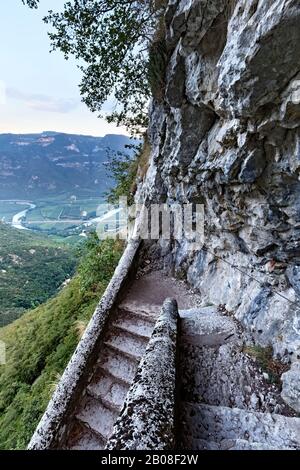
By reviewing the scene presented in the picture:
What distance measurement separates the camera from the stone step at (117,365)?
213 inches

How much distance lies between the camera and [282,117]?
338cm


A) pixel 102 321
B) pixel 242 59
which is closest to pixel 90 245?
pixel 102 321

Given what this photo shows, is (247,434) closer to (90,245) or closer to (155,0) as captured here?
(90,245)

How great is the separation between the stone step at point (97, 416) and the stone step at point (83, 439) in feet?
0.23

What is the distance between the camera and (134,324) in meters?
6.59

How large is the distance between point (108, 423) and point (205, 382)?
1867mm

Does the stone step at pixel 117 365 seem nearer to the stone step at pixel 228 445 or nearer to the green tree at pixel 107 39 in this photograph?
the stone step at pixel 228 445

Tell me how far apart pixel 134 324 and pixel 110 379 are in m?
1.41

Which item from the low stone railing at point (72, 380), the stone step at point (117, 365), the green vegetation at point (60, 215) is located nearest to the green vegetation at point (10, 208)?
the green vegetation at point (60, 215)

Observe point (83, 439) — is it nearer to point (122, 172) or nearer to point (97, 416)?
point (97, 416)

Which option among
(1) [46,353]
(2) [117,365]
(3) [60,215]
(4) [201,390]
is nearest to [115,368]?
(2) [117,365]

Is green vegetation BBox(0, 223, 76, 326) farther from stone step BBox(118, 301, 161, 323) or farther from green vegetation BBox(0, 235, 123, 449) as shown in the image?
stone step BBox(118, 301, 161, 323)

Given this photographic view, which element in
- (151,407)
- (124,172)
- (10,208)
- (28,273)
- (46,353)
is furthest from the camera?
(10,208)

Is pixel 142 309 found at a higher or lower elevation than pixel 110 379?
higher
